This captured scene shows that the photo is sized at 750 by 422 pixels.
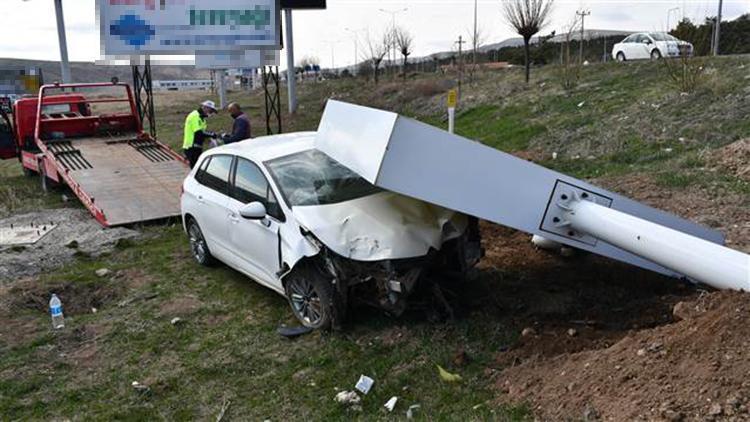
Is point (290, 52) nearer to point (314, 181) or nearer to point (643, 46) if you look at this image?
point (643, 46)

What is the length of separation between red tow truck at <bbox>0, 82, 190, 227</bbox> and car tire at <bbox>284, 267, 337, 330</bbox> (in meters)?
4.92

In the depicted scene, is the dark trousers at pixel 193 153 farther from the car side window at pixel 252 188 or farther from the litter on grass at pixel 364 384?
the litter on grass at pixel 364 384

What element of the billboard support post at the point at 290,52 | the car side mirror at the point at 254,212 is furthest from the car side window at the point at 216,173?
→ the billboard support post at the point at 290,52

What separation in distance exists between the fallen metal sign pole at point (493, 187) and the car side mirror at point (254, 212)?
1.24m

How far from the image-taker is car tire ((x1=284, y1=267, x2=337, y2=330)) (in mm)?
4996

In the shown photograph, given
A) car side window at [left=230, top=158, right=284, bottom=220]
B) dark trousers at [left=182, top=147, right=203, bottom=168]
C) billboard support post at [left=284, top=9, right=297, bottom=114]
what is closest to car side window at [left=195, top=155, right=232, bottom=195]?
car side window at [left=230, top=158, right=284, bottom=220]

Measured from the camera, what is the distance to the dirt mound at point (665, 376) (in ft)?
9.56

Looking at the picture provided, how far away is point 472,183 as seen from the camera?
4230 mm

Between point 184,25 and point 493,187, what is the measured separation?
53.1 ft

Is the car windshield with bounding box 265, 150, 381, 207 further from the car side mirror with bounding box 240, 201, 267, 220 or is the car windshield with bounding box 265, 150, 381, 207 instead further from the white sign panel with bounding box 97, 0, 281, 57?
the white sign panel with bounding box 97, 0, 281, 57

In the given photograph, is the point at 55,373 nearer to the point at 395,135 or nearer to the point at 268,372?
the point at 268,372

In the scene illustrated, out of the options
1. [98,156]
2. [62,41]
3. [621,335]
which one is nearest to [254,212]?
[621,335]

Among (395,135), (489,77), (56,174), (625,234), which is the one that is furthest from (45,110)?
(489,77)

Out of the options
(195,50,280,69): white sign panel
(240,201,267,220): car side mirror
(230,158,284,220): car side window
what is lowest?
(240,201,267,220): car side mirror
